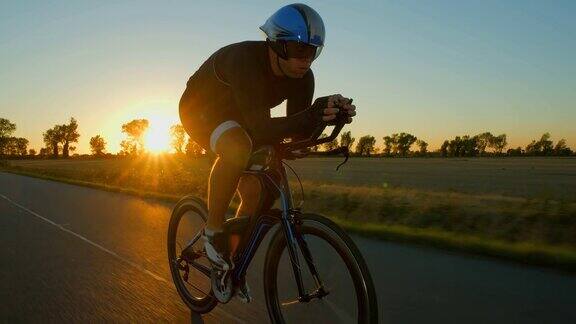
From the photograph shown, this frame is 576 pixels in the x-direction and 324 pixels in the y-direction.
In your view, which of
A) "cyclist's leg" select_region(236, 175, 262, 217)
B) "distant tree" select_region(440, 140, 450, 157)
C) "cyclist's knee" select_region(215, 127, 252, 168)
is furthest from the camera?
"distant tree" select_region(440, 140, 450, 157)

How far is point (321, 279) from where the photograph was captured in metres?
2.80

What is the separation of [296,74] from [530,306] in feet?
8.41

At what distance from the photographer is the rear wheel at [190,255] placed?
3.84m

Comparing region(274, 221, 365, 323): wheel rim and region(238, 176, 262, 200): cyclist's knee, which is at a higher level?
region(238, 176, 262, 200): cyclist's knee

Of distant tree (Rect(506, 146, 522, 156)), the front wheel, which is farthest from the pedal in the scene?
distant tree (Rect(506, 146, 522, 156))

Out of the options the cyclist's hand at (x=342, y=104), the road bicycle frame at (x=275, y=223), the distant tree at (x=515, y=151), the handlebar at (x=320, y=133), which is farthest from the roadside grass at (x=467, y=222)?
the distant tree at (x=515, y=151)

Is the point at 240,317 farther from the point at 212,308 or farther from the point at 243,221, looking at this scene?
the point at 243,221

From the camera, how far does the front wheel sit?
248cm

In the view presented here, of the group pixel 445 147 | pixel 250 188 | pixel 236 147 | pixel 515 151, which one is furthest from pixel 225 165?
pixel 445 147

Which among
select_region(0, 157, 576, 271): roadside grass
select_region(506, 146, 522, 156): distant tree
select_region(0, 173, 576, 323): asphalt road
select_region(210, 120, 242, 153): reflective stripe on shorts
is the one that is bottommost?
select_region(0, 173, 576, 323): asphalt road

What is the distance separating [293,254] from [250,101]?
923 mm

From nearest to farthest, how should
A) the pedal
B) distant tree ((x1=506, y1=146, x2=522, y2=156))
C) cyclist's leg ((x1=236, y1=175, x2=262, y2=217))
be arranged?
1. the pedal
2. cyclist's leg ((x1=236, y1=175, x2=262, y2=217))
3. distant tree ((x1=506, y1=146, x2=522, y2=156))

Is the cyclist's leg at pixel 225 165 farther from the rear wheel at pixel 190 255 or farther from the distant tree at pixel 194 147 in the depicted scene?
the distant tree at pixel 194 147

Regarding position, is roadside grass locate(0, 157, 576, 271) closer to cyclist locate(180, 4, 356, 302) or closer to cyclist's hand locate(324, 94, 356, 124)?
cyclist locate(180, 4, 356, 302)
